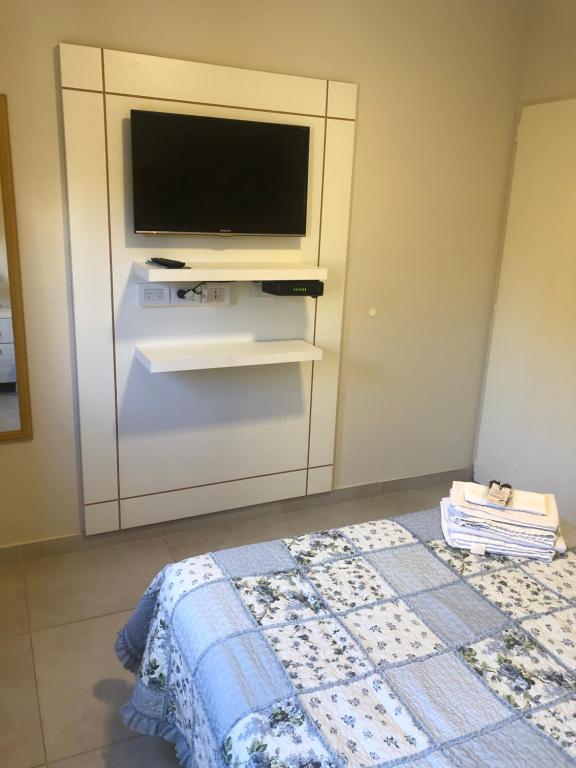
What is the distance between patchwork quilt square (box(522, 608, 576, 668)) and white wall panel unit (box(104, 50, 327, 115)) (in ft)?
7.82

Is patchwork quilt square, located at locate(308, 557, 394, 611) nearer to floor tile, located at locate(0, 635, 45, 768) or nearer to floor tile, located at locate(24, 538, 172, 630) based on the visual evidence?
floor tile, located at locate(0, 635, 45, 768)

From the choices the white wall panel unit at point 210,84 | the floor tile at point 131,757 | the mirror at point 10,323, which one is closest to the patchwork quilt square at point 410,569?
the floor tile at point 131,757

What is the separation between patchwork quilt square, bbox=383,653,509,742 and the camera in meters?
1.36

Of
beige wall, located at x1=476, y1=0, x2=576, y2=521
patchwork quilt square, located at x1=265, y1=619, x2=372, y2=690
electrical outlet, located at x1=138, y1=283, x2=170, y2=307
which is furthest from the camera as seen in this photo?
beige wall, located at x1=476, y1=0, x2=576, y2=521

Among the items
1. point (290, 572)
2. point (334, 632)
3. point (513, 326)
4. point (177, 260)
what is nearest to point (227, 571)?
point (290, 572)

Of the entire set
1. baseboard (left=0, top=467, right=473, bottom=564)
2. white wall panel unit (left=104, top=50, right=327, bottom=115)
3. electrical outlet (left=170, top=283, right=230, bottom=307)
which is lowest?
baseboard (left=0, top=467, right=473, bottom=564)

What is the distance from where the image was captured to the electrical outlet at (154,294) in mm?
2861

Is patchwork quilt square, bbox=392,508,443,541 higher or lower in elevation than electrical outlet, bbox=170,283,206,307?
lower

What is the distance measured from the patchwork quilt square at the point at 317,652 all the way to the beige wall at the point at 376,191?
1746 mm

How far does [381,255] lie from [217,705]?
2508 millimetres

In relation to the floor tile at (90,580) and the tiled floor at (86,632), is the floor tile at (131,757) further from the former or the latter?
the floor tile at (90,580)

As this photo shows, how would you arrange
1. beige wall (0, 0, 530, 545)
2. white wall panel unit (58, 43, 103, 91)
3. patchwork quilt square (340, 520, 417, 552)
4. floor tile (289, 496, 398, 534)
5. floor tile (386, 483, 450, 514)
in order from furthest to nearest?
floor tile (386, 483, 450, 514), floor tile (289, 496, 398, 534), beige wall (0, 0, 530, 545), white wall panel unit (58, 43, 103, 91), patchwork quilt square (340, 520, 417, 552)

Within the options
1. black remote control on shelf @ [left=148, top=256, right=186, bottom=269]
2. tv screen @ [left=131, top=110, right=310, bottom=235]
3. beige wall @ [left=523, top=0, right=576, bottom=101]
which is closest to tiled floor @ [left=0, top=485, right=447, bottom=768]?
black remote control on shelf @ [left=148, top=256, right=186, bottom=269]

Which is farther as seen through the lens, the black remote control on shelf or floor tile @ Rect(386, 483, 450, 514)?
floor tile @ Rect(386, 483, 450, 514)
